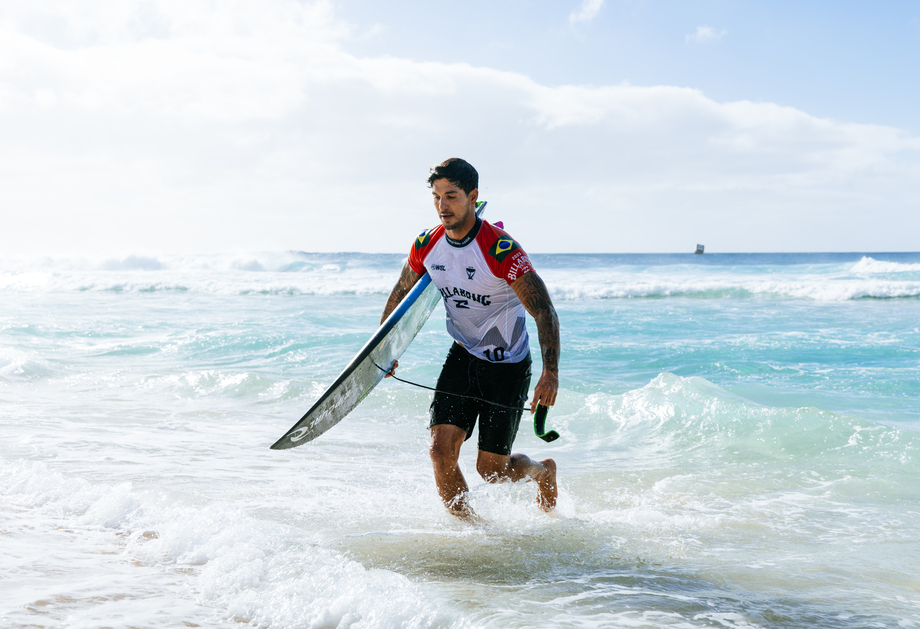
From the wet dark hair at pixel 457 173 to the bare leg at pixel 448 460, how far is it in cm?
126

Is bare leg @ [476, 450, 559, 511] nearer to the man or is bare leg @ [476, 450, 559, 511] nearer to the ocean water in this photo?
the man

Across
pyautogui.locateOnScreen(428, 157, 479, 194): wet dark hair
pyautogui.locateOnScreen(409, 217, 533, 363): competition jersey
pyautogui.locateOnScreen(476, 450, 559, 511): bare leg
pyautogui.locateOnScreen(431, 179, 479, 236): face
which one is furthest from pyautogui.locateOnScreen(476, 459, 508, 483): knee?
pyautogui.locateOnScreen(428, 157, 479, 194): wet dark hair

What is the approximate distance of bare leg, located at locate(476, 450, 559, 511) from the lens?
3791mm

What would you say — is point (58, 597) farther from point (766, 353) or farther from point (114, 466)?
point (766, 353)

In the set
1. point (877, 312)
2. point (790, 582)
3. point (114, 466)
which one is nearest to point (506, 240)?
point (790, 582)

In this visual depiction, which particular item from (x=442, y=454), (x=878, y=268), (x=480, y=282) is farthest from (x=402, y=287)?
(x=878, y=268)

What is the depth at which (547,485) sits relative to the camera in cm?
406

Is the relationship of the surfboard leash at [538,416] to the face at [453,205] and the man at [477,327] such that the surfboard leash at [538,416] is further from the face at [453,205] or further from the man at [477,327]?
the face at [453,205]

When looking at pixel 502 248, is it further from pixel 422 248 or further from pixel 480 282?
pixel 422 248

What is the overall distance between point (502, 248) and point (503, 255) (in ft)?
0.13

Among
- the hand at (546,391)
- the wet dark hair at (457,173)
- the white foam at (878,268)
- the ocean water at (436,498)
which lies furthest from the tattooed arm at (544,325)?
the white foam at (878,268)

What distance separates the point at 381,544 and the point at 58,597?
144cm

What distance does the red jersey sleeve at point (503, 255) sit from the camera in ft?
11.2

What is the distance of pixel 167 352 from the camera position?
35.9 ft
